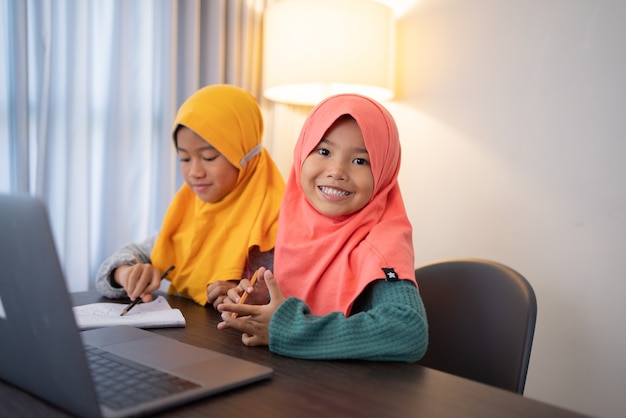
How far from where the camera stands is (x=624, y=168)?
1582 mm

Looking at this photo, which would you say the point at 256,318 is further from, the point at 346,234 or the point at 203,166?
the point at 203,166

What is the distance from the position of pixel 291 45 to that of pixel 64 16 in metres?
0.74

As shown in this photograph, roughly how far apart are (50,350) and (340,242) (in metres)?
0.64

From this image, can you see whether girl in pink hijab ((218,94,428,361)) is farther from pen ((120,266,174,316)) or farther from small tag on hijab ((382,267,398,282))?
pen ((120,266,174,316))

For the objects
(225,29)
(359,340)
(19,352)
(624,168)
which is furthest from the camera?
(225,29)

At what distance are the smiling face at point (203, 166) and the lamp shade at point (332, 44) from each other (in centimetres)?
63

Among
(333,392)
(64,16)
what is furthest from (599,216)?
(64,16)

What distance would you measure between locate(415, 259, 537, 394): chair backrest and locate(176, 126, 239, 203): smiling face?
1.76 feet

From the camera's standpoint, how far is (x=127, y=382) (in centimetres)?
68

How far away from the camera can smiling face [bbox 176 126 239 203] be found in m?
1.42

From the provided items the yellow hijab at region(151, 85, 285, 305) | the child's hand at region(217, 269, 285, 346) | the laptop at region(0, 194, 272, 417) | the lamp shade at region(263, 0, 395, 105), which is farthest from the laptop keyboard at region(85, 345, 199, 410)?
the lamp shade at region(263, 0, 395, 105)

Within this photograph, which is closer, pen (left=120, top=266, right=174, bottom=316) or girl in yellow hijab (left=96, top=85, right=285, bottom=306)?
pen (left=120, top=266, right=174, bottom=316)

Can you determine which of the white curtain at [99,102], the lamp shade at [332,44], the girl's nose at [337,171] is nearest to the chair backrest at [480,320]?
the girl's nose at [337,171]

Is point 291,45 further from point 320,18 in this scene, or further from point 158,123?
point 158,123
